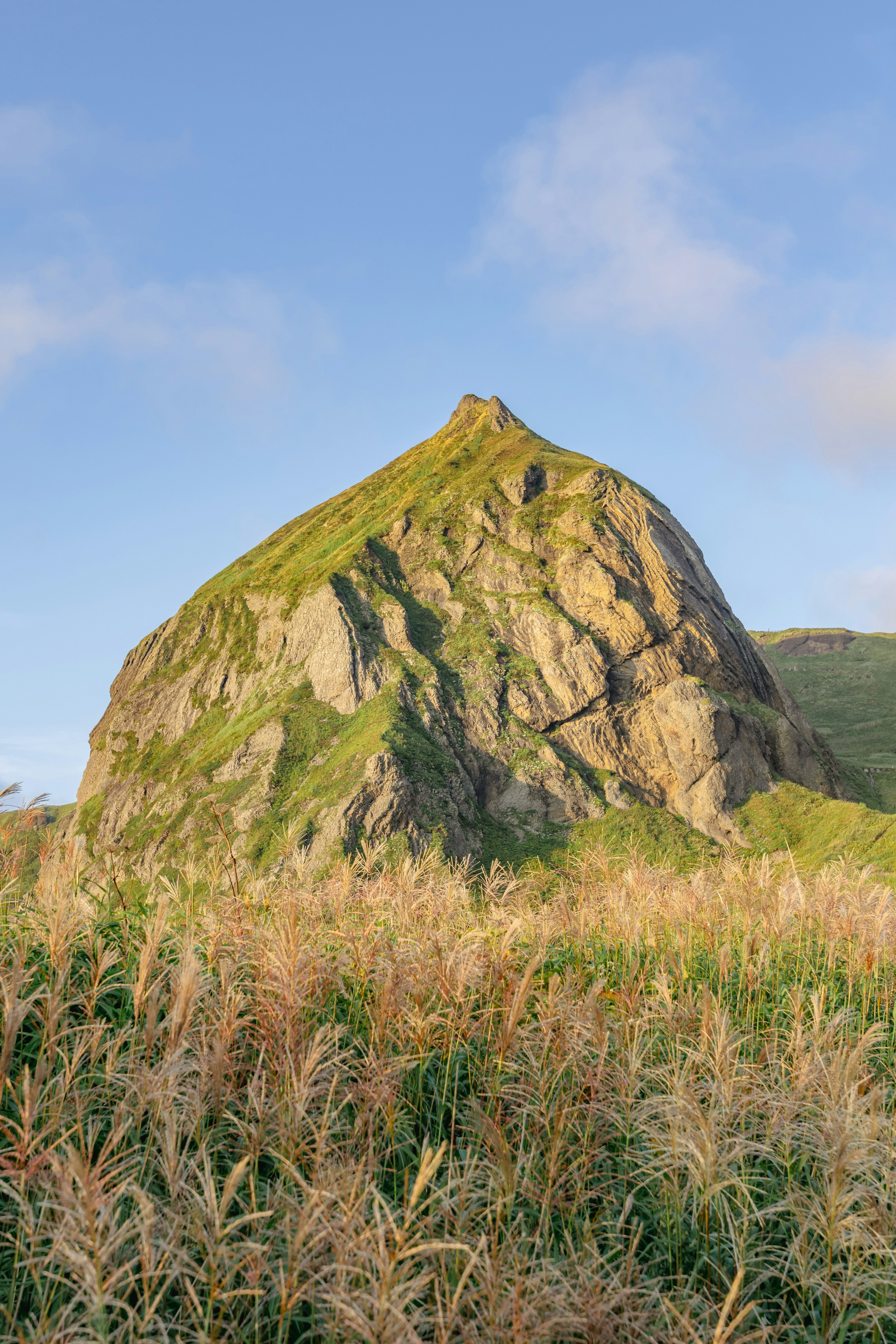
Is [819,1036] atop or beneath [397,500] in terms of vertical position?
beneath

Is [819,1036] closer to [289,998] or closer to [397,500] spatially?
[289,998]

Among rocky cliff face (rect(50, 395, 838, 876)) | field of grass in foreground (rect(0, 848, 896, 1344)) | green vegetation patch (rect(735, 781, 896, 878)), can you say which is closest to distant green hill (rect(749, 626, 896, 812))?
rocky cliff face (rect(50, 395, 838, 876))

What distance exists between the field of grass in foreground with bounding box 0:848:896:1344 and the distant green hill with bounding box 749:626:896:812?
6930 cm

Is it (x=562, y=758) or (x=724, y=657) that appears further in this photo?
(x=724, y=657)

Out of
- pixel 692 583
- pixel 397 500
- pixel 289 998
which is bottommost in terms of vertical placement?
pixel 289 998

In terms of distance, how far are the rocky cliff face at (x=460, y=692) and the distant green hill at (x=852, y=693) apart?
22.2 feet

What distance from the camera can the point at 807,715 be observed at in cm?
10175

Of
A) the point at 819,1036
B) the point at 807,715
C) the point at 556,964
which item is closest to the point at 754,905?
the point at 556,964

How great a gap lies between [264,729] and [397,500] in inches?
1286

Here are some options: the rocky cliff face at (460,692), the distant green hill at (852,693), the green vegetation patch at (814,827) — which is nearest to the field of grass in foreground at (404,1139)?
the rocky cliff face at (460,692)

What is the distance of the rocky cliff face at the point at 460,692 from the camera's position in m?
53.8

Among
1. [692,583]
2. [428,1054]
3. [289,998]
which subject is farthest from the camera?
[692,583]

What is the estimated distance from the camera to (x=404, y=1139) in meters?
5.31

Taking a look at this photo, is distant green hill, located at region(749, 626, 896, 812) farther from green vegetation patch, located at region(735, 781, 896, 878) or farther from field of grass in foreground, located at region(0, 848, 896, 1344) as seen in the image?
field of grass in foreground, located at region(0, 848, 896, 1344)
